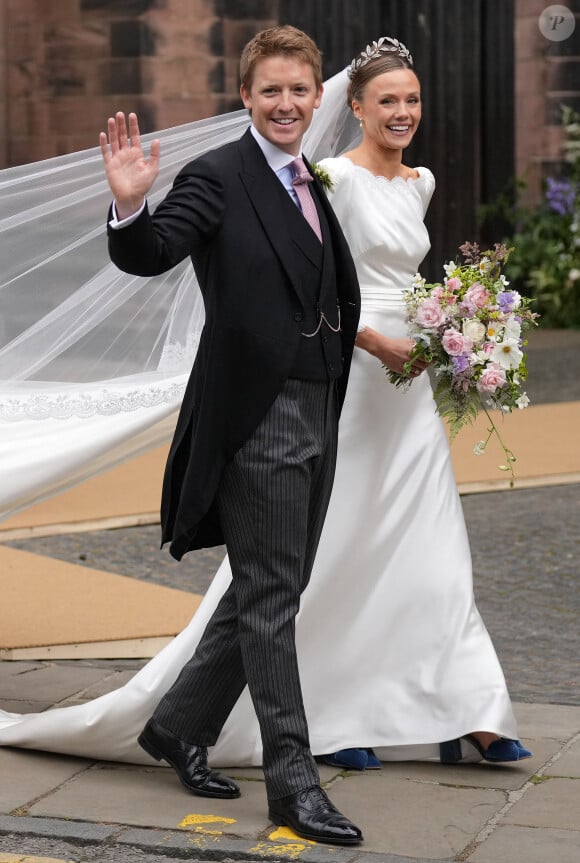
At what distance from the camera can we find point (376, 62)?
454cm

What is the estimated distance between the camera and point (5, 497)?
15.7 ft

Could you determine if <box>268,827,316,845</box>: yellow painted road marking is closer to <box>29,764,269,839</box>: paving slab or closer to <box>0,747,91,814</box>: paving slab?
<box>29,764,269,839</box>: paving slab

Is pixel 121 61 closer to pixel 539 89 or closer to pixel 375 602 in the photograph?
pixel 539 89

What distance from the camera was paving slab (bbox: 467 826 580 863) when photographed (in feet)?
12.3

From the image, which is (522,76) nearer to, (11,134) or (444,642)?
(11,134)

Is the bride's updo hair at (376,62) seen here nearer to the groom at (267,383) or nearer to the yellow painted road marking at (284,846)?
the groom at (267,383)

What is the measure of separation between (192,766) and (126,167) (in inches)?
62.6

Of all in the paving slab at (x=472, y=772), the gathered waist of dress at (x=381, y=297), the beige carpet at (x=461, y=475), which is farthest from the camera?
the beige carpet at (x=461, y=475)

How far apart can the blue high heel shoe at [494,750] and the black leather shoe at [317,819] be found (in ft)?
2.08

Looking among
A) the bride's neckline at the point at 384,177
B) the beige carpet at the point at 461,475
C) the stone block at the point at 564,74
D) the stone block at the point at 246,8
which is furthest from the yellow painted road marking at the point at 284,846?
the stone block at the point at 564,74

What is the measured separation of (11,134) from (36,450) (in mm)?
10126

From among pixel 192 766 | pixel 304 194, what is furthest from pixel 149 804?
pixel 304 194

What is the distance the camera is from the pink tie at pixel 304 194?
13.2 ft

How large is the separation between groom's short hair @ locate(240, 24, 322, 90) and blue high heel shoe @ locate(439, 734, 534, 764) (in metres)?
1.81
